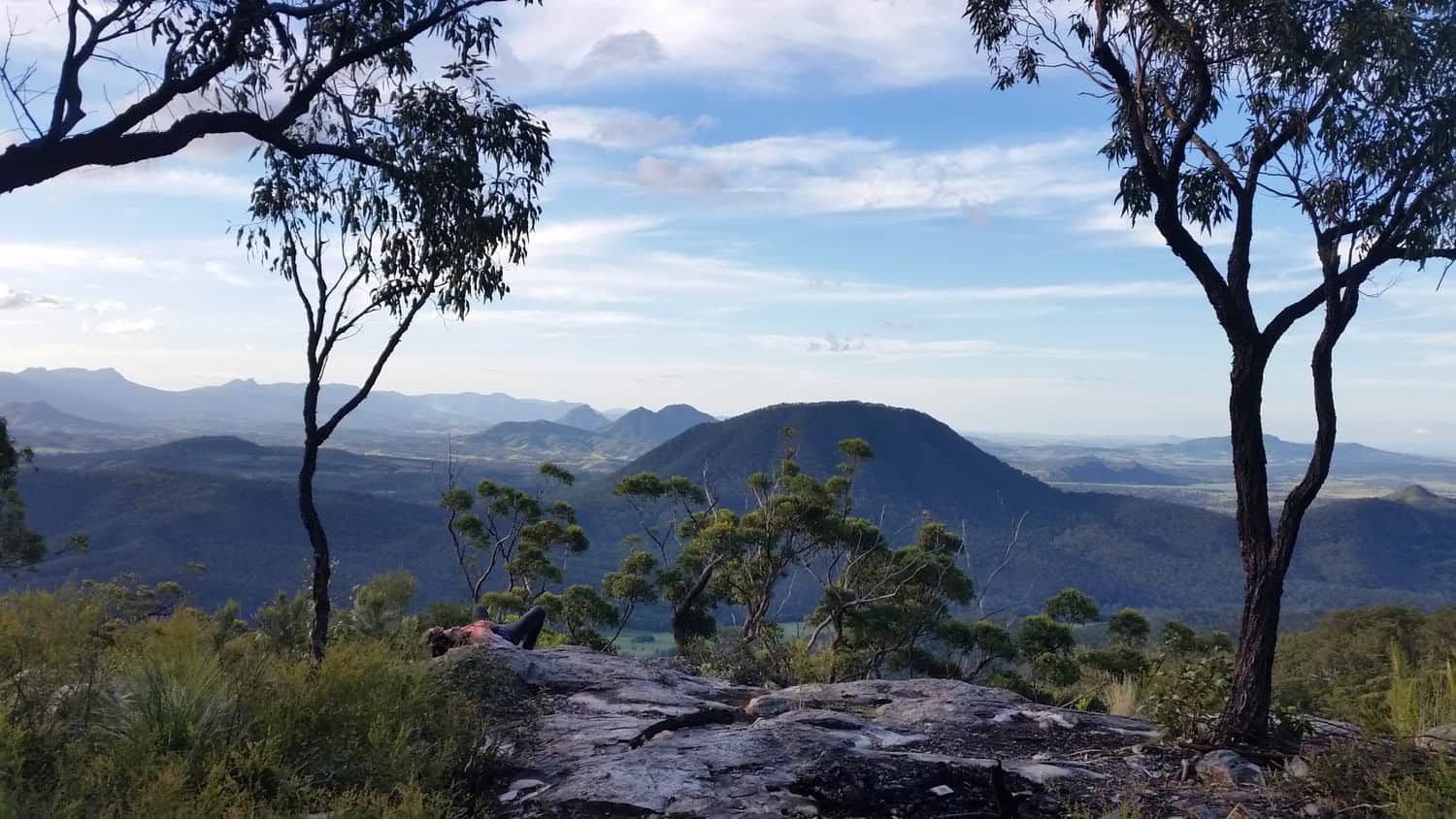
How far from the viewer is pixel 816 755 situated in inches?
261

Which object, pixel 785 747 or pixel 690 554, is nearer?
pixel 785 747

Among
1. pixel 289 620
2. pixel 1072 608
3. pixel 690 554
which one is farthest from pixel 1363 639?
pixel 289 620

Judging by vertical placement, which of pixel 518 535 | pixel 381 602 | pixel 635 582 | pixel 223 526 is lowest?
pixel 223 526

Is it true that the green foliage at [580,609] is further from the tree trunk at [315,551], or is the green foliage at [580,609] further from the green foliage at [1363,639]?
the green foliage at [1363,639]

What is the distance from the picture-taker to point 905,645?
2756 cm

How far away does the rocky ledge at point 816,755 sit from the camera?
5777 millimetres

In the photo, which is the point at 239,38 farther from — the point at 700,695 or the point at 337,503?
the point at 337,503

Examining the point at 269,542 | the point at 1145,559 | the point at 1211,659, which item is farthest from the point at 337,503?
the point at 1211,659

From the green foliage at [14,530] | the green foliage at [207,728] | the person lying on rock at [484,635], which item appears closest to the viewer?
the green foliage at [207,728]

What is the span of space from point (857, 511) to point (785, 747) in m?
144

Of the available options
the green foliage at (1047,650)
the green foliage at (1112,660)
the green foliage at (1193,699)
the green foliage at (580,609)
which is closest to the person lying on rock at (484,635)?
the green foliage at (1193,699)

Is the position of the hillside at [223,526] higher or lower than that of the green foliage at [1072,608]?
lower

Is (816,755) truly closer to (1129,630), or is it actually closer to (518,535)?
(518,535)

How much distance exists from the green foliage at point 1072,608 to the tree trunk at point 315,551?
24420 millimetres
